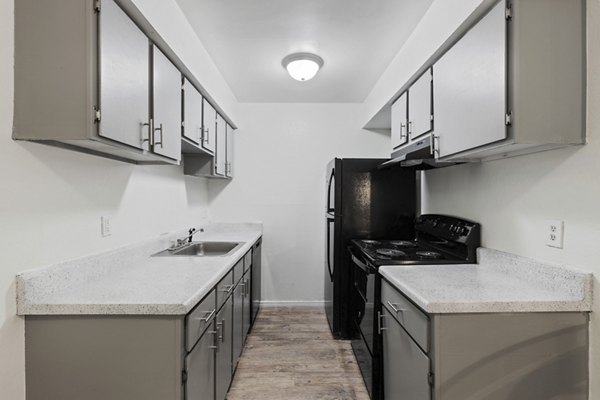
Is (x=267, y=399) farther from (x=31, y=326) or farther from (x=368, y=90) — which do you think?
(x=368, y=90)

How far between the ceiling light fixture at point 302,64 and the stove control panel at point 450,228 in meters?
1.53

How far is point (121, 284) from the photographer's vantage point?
4.78 ft

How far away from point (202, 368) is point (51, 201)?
97 centimetres

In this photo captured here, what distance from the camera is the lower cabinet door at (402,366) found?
4.33 ft

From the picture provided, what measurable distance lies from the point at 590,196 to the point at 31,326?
2.22 m

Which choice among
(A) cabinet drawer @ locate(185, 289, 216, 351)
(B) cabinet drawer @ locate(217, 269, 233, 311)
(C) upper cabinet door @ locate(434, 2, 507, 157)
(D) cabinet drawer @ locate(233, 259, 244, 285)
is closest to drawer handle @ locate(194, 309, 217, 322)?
(A) cabinet drawer @ locate(185, 289, 216, 351)

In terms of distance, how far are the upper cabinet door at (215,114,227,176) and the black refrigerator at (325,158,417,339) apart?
1115 mm

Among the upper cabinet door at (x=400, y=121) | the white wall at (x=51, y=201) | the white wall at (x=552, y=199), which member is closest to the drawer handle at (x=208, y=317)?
the white wall at (x=51, y=201)

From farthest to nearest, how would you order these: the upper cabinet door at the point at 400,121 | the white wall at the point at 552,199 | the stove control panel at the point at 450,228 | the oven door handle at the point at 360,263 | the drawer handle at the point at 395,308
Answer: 1. the upper cabinet door at the point at 400,121
2. the oven door handle at the point at 360,263
3. the stove control panel at the point at 450,228
4. the drawer handle at the point at 395,308
5. the white wall at the point at 552,199

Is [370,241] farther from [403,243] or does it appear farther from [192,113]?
[192,113]

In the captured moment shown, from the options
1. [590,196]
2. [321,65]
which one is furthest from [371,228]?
[590,196]

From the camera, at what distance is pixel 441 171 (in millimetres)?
2488

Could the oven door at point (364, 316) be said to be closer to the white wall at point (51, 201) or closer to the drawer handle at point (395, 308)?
the drawer handle at point (395, 308)

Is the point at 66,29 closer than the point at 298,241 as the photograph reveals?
Yes
